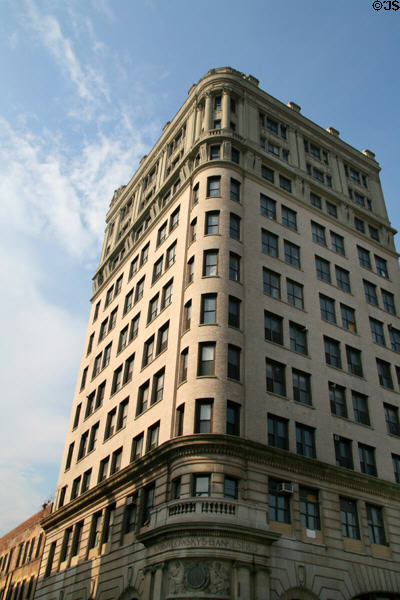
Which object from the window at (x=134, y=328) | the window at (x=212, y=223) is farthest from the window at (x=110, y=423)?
the window at (x=212, y=223)

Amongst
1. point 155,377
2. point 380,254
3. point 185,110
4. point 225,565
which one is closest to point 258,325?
point 155,377

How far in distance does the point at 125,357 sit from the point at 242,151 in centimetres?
2049

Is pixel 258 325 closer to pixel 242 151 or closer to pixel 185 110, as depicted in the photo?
pixel 242 151

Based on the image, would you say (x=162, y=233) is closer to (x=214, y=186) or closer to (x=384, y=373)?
(x=214, y=186)

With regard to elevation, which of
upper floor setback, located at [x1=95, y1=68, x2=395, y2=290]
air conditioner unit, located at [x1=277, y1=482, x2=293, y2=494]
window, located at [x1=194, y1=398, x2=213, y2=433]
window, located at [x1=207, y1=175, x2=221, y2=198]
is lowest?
air conditioner unit, located at [x1=277, y1=482, x2=293, y2=494]

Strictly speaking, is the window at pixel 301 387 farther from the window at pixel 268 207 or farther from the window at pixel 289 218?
the window at pixel 268 207

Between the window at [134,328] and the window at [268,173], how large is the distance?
1658cm

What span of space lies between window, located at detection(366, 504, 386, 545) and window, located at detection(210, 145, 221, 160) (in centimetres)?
2953

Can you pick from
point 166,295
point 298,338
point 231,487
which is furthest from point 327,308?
point 231,487

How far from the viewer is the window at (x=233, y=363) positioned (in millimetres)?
34188

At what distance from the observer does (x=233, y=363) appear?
3469cm

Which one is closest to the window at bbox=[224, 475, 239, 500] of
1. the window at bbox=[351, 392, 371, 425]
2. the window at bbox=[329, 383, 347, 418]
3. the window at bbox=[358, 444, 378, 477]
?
the window at bbox=[329, 383, 347, 418]

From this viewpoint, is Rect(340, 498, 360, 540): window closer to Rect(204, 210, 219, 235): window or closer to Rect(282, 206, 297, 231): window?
Rect(204, 210, 219, 235): window

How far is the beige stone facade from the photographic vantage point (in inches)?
2351
